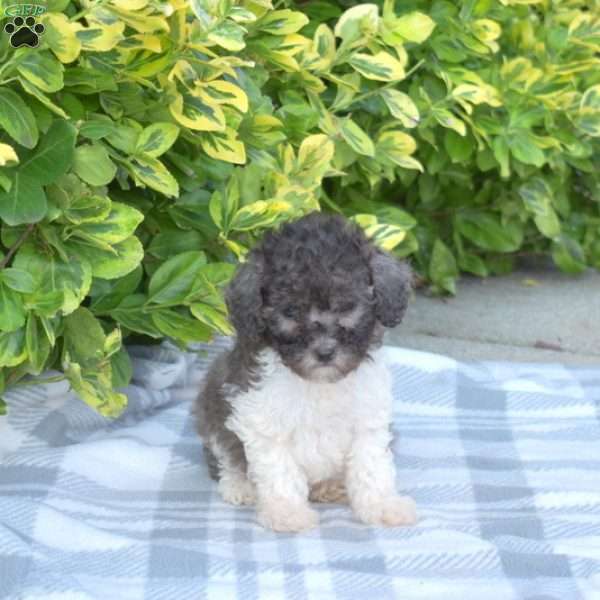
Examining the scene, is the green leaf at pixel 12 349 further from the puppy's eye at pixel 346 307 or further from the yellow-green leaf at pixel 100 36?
the puppy's eye at pixel 346 307

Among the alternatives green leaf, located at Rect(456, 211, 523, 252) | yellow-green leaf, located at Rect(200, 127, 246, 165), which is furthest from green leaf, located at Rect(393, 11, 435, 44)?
green leaf, located at Rect(456, 211, 523, 252)

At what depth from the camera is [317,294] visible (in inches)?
144

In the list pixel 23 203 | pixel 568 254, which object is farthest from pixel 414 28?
pixel 568 254

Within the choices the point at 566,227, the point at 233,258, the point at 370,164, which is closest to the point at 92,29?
the point at 233,258

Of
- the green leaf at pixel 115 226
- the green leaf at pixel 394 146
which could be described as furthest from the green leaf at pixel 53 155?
the green leaf at pixel 394 146

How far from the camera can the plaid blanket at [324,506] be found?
12.1 feet

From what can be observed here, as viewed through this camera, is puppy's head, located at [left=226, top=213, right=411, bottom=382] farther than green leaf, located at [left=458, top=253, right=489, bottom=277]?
No

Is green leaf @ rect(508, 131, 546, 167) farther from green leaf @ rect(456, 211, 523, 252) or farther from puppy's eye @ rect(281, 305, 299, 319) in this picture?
puppy's eye @ rect(281, 305, 299, 319)

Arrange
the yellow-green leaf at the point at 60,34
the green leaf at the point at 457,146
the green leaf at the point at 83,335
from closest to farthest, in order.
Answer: the yellow-green leaf at the point at 60,34
the green leaf at the point at 83,335
the green leaf at the point at 457,146

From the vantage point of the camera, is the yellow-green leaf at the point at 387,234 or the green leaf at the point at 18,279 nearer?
the green leaf at the point at 18,279

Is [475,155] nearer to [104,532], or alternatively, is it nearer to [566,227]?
[566,227]

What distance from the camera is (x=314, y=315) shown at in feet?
12.1

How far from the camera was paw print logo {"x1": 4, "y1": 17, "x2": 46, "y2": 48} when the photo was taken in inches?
157

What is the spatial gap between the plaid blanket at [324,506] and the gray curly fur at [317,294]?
652 mm
